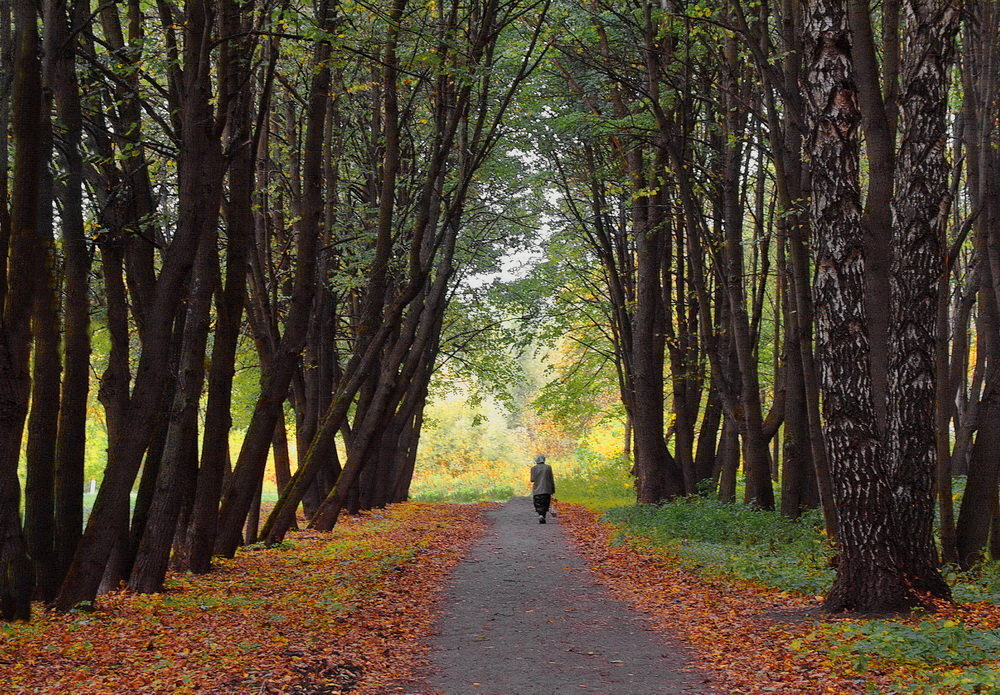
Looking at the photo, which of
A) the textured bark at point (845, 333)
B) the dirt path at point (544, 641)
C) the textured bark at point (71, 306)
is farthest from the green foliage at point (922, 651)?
the textured bark at point (71, 306)

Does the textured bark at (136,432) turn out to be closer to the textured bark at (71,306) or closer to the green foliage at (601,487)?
the textured bark at (71,306)

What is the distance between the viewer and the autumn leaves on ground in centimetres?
649

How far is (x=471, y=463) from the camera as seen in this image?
63469mm

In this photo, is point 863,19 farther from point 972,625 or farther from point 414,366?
point 414,366

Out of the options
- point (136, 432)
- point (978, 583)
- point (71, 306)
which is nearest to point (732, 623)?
point (978, 583)

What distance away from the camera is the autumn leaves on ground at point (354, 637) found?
6488 millimetres

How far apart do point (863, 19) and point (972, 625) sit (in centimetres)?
578

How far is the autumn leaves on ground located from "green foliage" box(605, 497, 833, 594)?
0.30 meters

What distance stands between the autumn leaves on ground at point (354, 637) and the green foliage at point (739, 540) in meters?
Result: 0.30

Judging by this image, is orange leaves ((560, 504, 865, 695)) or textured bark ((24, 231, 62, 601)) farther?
textured bark ((24, 231, 62, 601))

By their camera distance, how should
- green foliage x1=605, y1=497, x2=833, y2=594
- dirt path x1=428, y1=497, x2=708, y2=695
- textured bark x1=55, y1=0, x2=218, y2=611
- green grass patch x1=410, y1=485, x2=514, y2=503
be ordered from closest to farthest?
dirt path x1=428, y1=497, x2=708, y2=695 → textured bark x1=55, y1=0, x2=218, y2=611 → green foliage x1=605, y1=497, x2=833, y2=594 → green grass patch x1=410, y1=485, x2=514, y2=503

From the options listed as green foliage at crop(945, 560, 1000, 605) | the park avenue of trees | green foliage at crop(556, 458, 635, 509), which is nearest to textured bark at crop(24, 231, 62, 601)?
the park avenue of trees

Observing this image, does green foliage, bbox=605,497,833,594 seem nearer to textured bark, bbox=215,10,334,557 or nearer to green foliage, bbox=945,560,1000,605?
green foliage, bbox=945,560,1000,605

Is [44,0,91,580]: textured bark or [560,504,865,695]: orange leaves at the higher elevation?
[44,0,91,580]: textured bark
